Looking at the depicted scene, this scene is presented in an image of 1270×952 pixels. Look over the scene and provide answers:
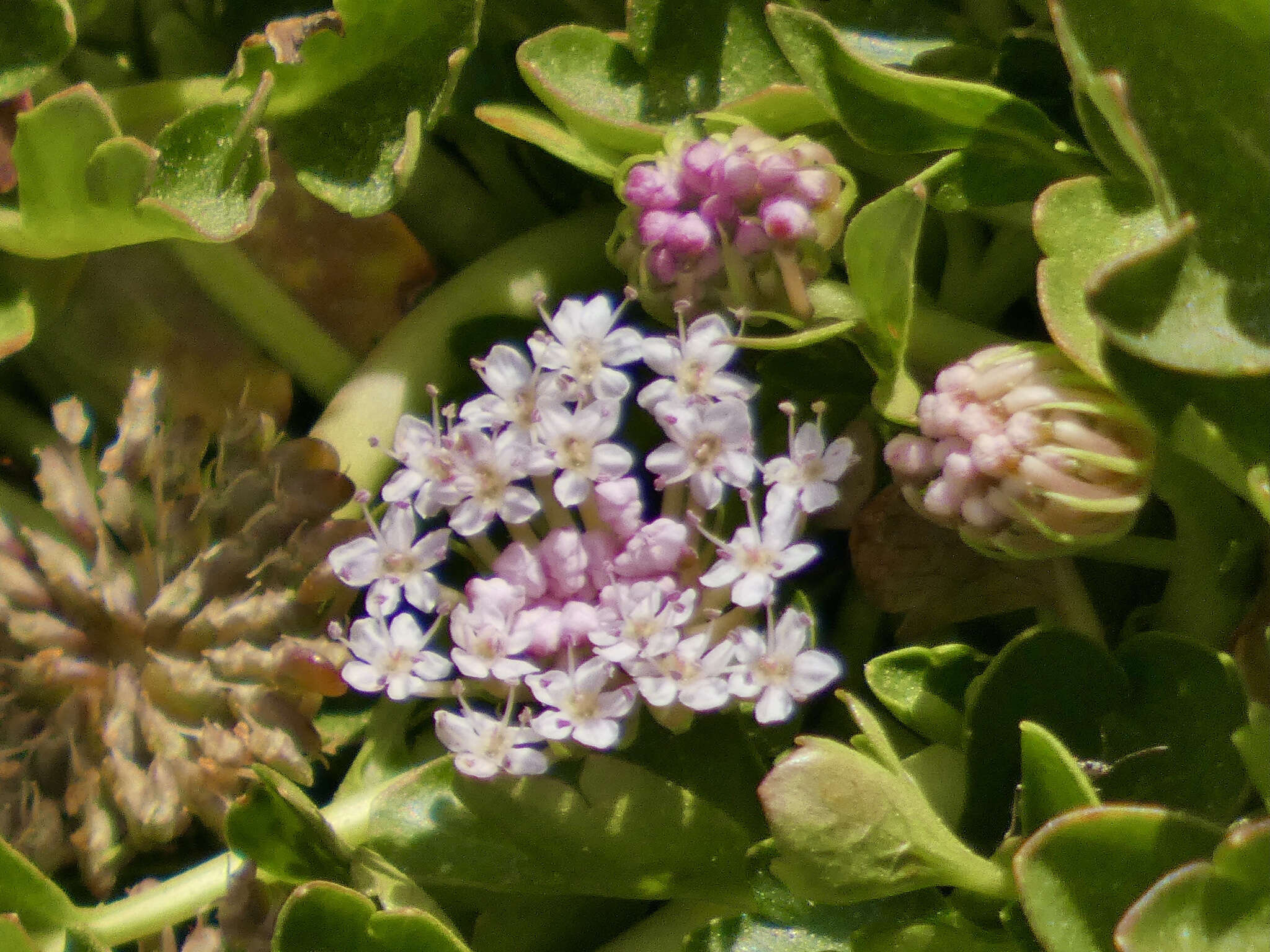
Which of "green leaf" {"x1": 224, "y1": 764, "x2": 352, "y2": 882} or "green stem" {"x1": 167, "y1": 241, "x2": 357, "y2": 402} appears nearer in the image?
"green leaf" {"x1": 224, "y1": 764, "x2": 352, "y2": 882}

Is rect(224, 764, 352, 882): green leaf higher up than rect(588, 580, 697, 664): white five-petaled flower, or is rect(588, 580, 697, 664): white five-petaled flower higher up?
rect(588, 580, 697, 664): white five-petaled flower

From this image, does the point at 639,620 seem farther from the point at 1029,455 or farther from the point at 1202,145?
the point at 1202,145

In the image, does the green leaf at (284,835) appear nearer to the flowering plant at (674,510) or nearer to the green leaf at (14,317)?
the flowering plant at (674,510)

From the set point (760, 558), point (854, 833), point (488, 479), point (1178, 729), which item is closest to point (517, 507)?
point (488, 479)

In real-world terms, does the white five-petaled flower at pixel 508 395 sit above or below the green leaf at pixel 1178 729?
above

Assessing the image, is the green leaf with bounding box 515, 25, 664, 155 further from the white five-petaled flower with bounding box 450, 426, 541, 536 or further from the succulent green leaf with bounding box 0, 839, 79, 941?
the succulent green leaf with bounding box 0, 839, 79, 941

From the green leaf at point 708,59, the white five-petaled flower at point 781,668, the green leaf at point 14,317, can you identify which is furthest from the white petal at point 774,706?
the green leaf at point 14,317

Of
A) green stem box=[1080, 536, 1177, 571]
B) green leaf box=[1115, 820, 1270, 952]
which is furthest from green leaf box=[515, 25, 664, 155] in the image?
green leaf box=[1115, 820, 1270, 952]
